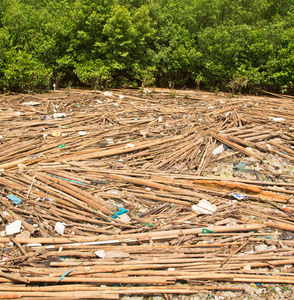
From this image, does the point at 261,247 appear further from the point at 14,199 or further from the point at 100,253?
the point at 14,199

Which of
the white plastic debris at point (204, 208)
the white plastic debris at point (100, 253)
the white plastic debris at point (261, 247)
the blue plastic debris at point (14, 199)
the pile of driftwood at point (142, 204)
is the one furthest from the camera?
the blue plastic debris at point (14, 199)

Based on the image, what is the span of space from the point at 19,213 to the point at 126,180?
6.48ft

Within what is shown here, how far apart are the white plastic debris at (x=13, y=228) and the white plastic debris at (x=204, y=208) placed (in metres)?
2.82

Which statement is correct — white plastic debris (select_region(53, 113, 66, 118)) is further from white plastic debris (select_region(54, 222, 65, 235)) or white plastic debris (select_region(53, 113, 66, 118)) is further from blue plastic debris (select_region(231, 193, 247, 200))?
blue plastic debris (select_region(231, 193, 247, 200))

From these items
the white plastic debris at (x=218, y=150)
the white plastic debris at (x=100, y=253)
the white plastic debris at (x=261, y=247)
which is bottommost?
the white plastic debris at (x=261, y=247)

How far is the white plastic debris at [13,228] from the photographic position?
4.07 metres

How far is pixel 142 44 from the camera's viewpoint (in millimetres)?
13898

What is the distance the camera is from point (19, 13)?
12.7m

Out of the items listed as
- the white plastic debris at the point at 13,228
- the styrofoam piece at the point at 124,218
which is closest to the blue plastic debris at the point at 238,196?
the styrofoam piece at the point at 124,218

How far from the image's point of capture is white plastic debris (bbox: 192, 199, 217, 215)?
14.9 ft

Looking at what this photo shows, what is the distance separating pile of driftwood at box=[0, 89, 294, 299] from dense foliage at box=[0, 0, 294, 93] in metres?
5.01

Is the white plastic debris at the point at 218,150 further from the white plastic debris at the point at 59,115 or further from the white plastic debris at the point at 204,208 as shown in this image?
the white plastic debris at the point at 59,115

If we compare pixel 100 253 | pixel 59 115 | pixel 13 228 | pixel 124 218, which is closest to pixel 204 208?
pixel 124 218

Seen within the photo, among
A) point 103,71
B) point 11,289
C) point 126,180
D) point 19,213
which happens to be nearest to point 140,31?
point 103,71
